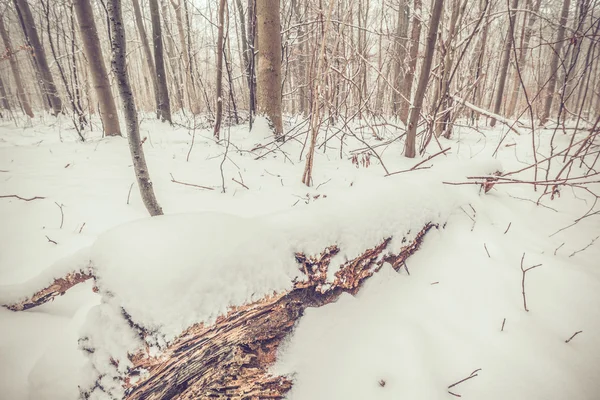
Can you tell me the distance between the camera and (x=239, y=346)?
3.17 ft

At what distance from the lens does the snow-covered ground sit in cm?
87

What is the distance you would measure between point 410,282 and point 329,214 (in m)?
0.61

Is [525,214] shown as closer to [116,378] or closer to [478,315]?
[478,315]

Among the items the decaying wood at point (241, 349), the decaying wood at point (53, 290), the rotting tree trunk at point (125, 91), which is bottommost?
the decaying wood at point (241, 349)

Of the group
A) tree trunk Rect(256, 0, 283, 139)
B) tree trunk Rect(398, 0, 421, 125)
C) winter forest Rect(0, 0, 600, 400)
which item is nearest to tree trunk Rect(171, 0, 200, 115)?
tree trunk Rect(256, 0, 283, 139)

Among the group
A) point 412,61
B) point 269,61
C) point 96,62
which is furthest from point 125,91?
point 412,61

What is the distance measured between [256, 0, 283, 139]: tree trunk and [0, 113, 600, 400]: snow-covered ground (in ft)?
3.63

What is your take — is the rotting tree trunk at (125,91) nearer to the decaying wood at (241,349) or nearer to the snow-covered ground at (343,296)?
the snow-covered ground at (343,296)

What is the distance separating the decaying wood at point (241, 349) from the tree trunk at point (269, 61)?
172 cm

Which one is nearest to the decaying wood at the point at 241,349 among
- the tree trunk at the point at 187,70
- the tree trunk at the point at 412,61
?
the tree trunk at the point at 412,61

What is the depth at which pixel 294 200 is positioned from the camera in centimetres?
167

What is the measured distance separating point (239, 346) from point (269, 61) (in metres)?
2.51

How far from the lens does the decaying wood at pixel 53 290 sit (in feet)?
3.24

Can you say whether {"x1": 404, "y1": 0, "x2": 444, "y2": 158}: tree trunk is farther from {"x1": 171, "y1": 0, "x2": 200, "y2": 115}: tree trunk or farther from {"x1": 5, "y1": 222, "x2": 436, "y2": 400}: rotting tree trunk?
{"x1": 171, "y1": 0, "x2": 200, "y2": 115}: tree trunk
